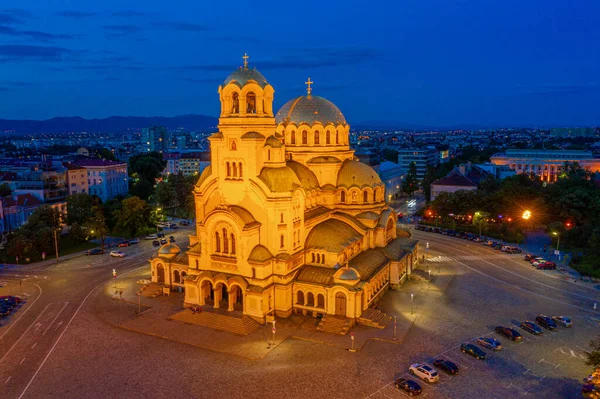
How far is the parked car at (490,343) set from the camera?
123 ft

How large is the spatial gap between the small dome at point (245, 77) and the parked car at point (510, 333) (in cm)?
3194

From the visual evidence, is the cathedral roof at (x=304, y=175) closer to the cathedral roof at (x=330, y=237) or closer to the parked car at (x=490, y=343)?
the cathedral roof at (x=330, y=237)

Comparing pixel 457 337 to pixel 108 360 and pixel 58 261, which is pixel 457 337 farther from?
pixel 58 261

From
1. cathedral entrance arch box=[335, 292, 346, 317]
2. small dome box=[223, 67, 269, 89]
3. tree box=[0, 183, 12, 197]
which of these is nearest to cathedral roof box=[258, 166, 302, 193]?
small dome box=[223, 67, 269, 89]

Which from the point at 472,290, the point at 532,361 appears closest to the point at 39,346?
the point at 532,361

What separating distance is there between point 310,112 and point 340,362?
31.6 metres

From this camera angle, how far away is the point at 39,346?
38.8 m

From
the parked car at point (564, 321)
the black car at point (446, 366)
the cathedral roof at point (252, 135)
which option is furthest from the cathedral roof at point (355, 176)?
the black car at point (446, 366)

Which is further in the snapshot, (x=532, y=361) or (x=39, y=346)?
(x=39, y=346)

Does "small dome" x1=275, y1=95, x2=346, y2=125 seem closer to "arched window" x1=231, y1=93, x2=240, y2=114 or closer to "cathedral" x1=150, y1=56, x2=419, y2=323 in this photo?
"cathedral" x1=150, y1=56, x2=419, y2=323

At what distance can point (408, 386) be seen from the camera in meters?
31.3

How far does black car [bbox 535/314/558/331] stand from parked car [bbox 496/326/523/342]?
3.60 metres

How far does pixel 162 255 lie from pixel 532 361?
126ft

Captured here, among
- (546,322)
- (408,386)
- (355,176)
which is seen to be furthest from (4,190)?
(546,322)
